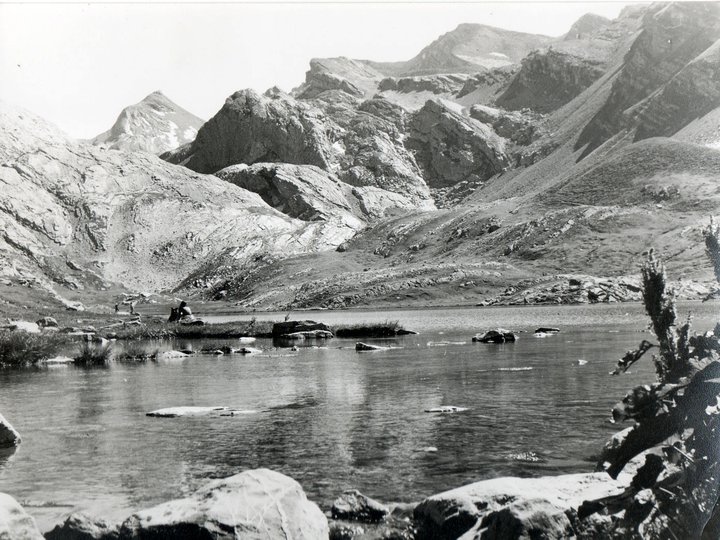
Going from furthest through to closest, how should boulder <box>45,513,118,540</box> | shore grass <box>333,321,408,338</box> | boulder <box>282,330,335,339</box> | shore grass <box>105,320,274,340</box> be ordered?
shore grass <box>105,320,274,340</box> < shore grass <box>333,321,408,338</box> < boulder <box>282,330,335,339</box> < boulder <box>45,513,118,540</box>

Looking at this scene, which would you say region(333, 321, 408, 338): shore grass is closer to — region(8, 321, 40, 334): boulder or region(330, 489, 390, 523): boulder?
region(8, 321, 40, 334): boulder

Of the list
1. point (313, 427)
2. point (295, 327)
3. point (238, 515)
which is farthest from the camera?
point (295, 327)

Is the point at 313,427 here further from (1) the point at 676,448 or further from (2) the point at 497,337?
(2) the point at 497,337

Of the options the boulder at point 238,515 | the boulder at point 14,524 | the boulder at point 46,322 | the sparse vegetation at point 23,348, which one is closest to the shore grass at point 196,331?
the boulder at point 46,322

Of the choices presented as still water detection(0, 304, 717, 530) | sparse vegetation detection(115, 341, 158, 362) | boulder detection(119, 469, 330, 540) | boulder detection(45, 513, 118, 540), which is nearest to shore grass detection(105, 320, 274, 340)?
sparse vegetation detection(115, 341, 158, 362)

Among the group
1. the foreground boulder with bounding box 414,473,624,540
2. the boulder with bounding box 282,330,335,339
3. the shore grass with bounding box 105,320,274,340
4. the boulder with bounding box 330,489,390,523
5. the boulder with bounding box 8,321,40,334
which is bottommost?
the boulder with bounding box 330,489,390,523

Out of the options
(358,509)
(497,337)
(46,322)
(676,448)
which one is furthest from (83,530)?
(46,322)

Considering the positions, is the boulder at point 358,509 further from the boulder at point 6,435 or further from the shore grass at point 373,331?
the shore grass at point 373,331
